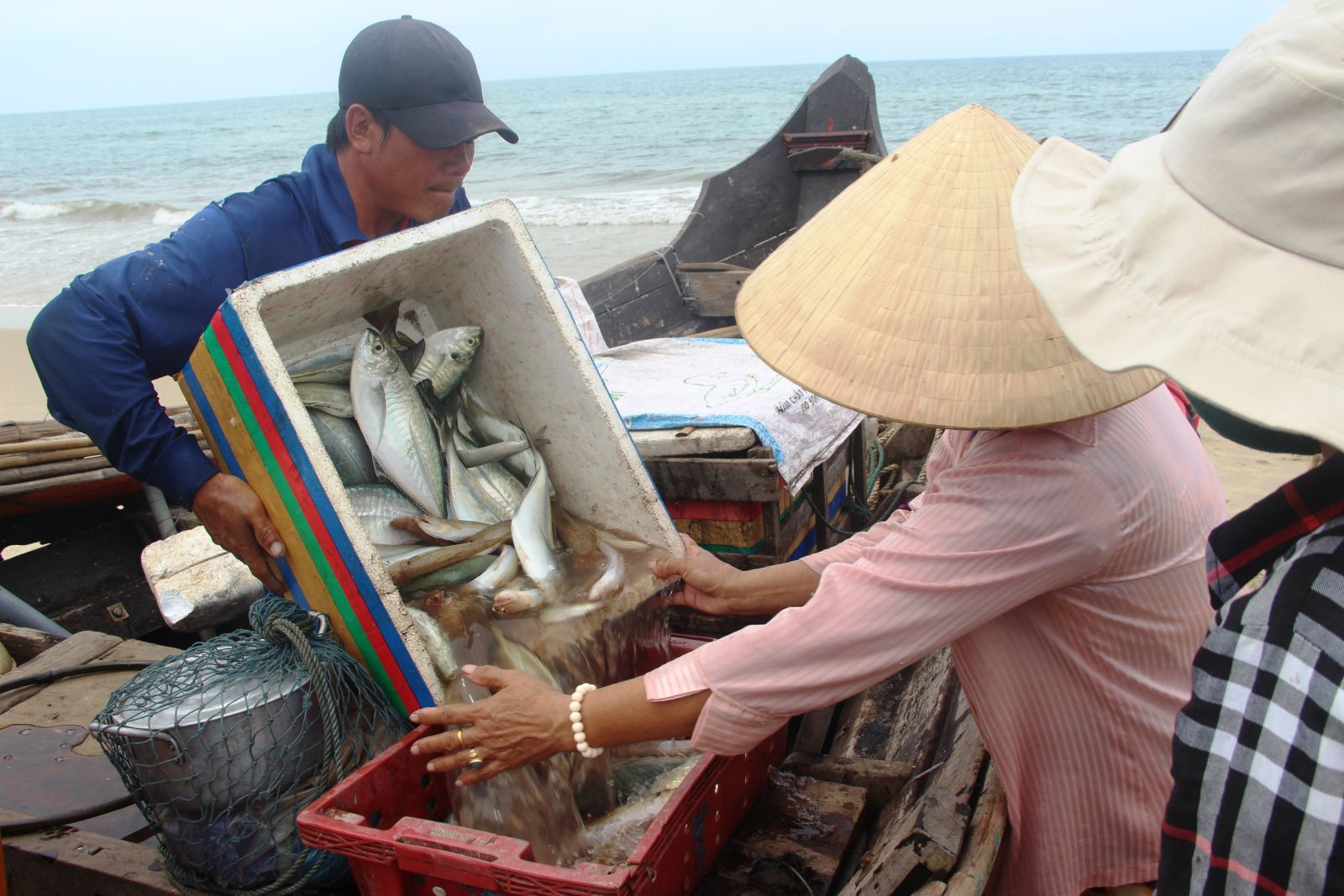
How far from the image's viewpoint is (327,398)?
7.83 ft

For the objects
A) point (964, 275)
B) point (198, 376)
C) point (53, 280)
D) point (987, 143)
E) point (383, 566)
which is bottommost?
point (53, 280)

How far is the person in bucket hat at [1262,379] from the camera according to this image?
2.94ft

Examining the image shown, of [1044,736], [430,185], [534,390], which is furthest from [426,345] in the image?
[1044,736]

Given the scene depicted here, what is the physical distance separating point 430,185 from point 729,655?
5.49 feet

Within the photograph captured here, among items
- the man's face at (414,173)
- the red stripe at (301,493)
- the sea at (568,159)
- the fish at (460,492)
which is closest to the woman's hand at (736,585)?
the fish at (460,492)

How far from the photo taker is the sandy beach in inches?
262

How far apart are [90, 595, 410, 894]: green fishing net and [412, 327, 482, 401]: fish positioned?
0.75 meters

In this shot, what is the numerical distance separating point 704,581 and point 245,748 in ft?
3.39

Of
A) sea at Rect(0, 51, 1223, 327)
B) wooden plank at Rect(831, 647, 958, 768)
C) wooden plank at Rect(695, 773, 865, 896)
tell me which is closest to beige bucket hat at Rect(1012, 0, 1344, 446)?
wooden plank at Rect(695, 773, 865, 896)

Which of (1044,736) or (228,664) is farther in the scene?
(228,664)

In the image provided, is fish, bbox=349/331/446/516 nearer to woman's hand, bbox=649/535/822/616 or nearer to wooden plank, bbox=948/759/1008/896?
woman's hand, bbox=649/535/822/616

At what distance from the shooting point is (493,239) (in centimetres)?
241

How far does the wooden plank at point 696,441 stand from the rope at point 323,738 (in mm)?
1235

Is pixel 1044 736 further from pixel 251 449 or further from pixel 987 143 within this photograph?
pixel 251 449
